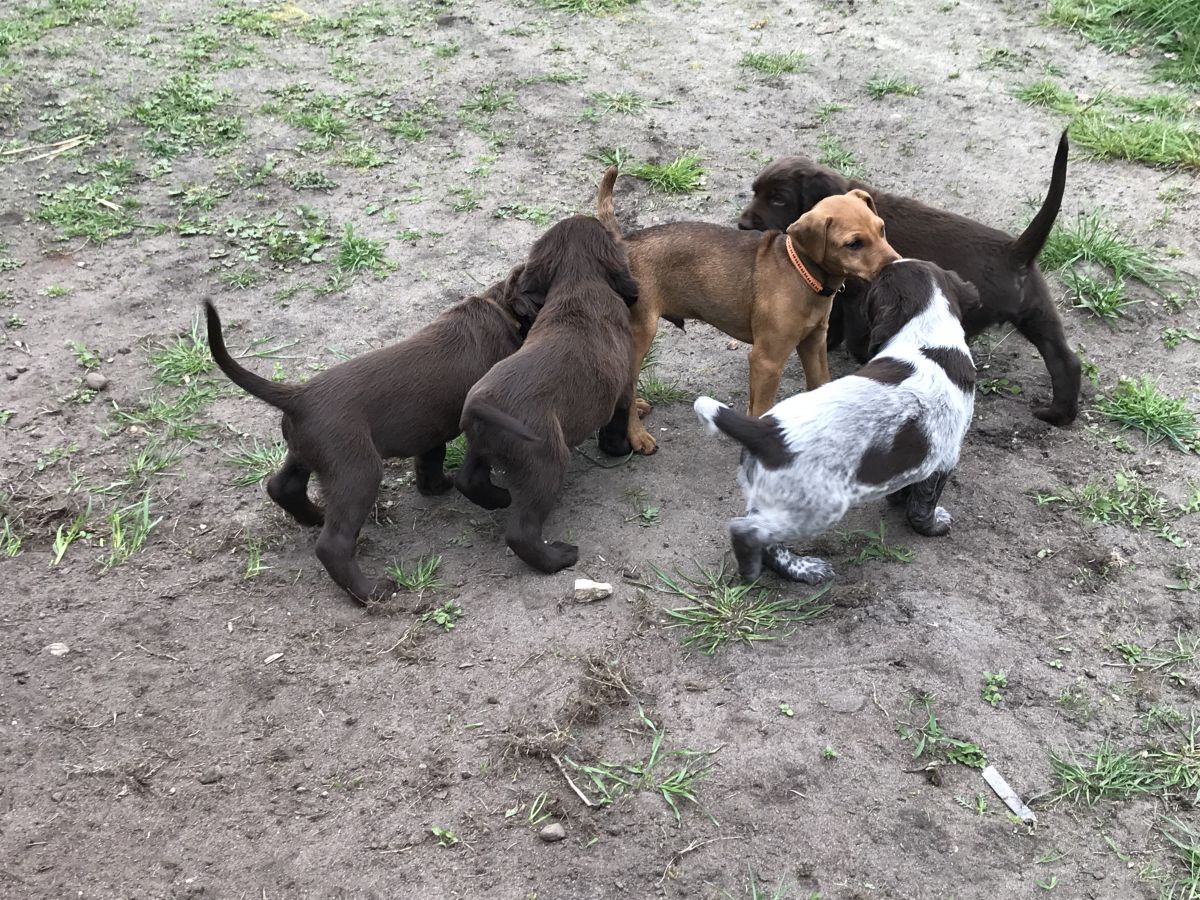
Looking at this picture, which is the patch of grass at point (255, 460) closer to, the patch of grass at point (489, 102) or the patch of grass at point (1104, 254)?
the patch of grass at point (489, 102)

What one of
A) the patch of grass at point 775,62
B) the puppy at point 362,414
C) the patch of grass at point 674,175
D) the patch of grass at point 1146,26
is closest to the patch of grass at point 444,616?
the puppy at point 362,414

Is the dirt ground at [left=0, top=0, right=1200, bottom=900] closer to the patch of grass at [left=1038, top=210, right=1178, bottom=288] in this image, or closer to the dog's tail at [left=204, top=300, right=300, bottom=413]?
the patch of grass at [left=1038, top=210, right=1178, bottom=288]

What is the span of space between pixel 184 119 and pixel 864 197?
614 centimetres

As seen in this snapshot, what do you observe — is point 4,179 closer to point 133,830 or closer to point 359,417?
point 359,417

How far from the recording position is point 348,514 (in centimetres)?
450

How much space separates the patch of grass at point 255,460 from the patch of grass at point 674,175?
371cm

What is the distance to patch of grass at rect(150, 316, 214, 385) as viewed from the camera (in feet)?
20.1

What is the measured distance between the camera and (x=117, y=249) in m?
7.29

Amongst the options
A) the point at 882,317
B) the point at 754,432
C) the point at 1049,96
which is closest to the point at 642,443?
the point at 754,432

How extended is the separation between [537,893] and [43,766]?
2009 millimetres

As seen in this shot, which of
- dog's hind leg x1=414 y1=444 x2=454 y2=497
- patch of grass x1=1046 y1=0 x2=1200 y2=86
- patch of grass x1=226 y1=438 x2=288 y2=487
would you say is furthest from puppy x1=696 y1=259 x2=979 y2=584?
patch of grass x1=1046 y1=0 x2=1200 y2=86

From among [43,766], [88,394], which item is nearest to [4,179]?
[88,394]

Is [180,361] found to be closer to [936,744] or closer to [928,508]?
[928,508]

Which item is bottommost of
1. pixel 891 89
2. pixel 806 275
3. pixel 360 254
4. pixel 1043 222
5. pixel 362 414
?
pixel 360 254
